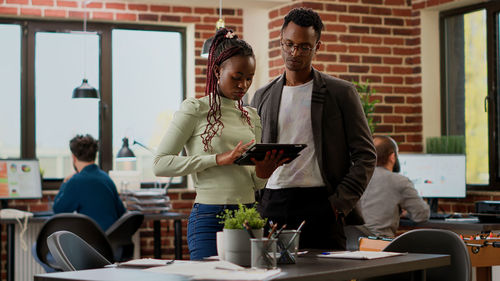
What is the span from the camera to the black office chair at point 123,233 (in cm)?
543

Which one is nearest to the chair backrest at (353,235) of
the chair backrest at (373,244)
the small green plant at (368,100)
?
the chair backrest at (373,244)

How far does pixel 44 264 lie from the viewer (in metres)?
5.20

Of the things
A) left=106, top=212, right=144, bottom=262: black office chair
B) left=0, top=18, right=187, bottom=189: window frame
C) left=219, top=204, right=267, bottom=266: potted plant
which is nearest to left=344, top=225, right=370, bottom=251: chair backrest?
left=106, top=212, right=144, bottom=262: black office chair

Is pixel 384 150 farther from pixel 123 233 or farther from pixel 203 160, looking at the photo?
pixel 203 160

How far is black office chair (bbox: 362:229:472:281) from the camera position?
8.70 feet

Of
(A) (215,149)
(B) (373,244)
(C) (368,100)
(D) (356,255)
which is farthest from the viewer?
(C) (368,100)

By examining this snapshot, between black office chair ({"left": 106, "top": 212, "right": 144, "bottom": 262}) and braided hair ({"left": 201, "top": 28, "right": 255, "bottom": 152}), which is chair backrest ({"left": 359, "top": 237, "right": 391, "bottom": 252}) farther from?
black office chair ({"left": 106, "top": 212, "right": 144, "bottom": 262})

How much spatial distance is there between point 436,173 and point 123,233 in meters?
2.39

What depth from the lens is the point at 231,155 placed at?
2379mm

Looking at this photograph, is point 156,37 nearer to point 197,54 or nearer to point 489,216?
point 197,54

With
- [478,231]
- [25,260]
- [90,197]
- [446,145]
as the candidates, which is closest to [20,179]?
[25,260]

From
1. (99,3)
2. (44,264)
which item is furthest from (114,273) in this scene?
(99,3)

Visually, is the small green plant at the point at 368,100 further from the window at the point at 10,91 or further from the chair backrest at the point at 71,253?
the chair backrest at the point at 71,253

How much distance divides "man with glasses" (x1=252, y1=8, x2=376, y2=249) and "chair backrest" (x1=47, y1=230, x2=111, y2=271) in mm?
667
